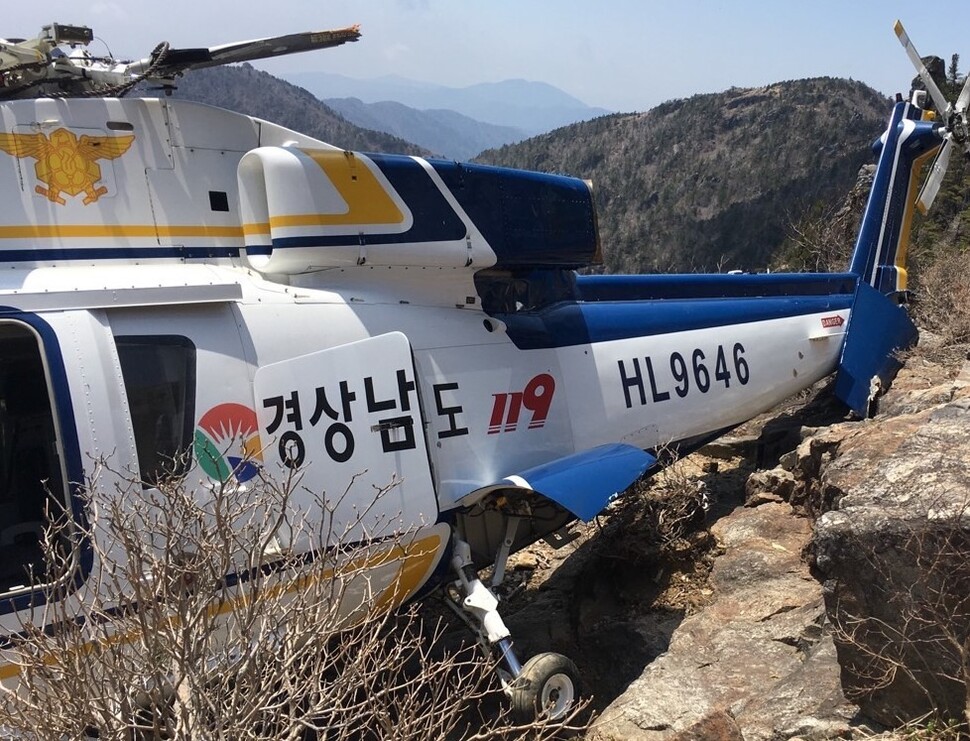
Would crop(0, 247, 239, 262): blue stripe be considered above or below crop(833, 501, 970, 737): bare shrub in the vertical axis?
above

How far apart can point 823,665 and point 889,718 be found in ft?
1.73

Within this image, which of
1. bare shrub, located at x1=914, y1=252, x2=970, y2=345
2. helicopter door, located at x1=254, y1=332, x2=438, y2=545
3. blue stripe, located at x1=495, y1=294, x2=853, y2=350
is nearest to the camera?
helicopter door, located at x1=254, y1=332, x2=438, y2=545

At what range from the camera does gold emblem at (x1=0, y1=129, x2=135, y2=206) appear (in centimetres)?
419

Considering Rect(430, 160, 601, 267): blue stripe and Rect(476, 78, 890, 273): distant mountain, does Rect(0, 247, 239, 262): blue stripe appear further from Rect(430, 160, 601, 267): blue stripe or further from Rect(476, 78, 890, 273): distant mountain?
Rect(476, 78, 890, 273): distant mountain

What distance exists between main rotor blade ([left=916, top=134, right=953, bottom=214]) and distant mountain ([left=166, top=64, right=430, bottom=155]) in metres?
75.8

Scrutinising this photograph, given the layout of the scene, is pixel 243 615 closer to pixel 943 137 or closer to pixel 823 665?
pixel 823 665

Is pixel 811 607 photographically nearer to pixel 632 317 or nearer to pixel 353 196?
pixel 632 317

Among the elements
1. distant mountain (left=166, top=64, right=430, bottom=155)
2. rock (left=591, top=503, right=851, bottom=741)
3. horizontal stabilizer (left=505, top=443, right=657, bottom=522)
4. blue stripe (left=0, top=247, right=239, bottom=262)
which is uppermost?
distant mountain (left=166, top=64, right=430, bottom=155)

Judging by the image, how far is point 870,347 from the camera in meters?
7.59

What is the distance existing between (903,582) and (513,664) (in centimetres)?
191

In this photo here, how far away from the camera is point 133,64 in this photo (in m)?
4.50

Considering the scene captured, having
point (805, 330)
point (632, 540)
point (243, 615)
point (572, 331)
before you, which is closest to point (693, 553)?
point (632, 540)

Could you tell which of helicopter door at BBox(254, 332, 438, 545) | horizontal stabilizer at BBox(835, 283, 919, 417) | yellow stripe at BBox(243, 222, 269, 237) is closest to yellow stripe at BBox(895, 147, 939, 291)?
horizontal stabilizer at BBox(835, 283, 919, 417)

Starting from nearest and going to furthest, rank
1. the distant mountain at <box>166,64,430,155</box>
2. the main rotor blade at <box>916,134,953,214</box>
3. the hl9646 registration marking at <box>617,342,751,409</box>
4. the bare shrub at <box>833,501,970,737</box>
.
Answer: the bare shrub at <box>833,501,970,737</box> → the hl9646 registration marking at <box>617,342,751,409</box> → the main rotor blade at <box>916,134,953,214</box> → the distant mountain at <box>166,64,430,155</box>
